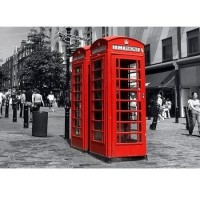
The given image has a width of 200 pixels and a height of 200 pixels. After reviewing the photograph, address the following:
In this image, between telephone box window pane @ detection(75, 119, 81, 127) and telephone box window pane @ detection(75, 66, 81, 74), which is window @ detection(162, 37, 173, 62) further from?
telephone box window pane @ detection(75, 119, 81, 127)

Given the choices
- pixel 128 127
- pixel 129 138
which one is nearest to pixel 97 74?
pixel 128 127

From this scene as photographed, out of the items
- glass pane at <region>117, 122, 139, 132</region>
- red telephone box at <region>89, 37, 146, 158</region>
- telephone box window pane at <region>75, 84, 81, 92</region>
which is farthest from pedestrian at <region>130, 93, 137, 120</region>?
telephone box window pane at <region>75, 84, 81, 92</region>

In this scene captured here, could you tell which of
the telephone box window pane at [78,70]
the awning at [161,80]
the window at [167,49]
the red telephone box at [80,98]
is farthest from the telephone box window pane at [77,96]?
the window at [167,49]

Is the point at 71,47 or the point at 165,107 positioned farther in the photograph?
the point at 165,107

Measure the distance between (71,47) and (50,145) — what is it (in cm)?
353

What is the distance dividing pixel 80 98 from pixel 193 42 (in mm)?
12027

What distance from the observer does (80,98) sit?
704cm

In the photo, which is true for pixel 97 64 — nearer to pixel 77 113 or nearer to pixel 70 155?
pixel 77 113

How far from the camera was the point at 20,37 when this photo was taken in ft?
27.5

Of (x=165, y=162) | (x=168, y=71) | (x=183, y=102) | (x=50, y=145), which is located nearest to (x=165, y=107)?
(x=183, y=102)

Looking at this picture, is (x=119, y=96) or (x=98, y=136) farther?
(x=98, y=136)

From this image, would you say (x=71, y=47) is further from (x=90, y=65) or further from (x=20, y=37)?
(x=90, y=65)

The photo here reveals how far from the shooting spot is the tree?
14953 millimetres

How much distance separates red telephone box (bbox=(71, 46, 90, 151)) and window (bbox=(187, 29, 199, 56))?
11.1 metres
